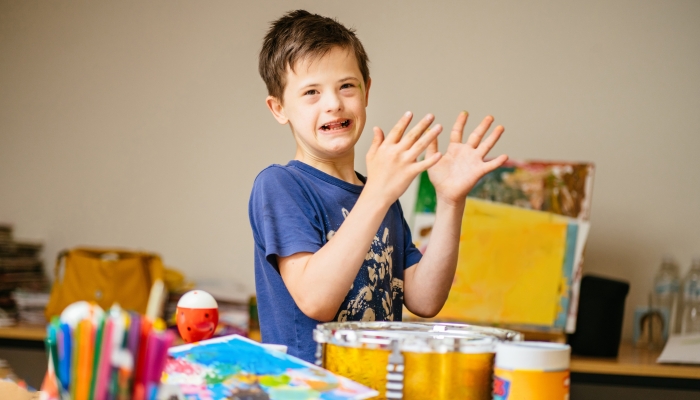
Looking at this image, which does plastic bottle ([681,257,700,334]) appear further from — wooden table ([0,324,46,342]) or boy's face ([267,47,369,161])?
wooden table ([0,324,46,342])

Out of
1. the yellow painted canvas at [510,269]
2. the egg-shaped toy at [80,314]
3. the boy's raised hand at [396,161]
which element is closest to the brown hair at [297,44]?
the boy's raised hand at [396,161]

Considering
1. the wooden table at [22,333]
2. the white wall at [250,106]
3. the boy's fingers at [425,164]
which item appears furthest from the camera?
the white wall at [250,106]

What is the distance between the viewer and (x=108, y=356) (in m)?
0.43

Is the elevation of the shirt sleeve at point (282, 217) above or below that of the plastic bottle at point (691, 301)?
above

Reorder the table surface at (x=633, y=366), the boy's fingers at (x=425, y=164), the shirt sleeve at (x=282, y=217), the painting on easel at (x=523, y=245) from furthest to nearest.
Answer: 1. the painting on easel at (x=523, y=245)
2. the table surface at (x=633, y=366)
3. the shirt sleeve at (x=282, y=217)
4. the boy's fingers at (x=425, y=164)

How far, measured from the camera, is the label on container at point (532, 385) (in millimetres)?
548

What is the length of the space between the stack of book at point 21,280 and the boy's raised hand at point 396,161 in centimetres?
226

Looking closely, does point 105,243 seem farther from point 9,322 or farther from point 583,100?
point 583,100

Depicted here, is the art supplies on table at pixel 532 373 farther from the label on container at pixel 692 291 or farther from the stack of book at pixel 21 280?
the stack of book at pixel 21 280

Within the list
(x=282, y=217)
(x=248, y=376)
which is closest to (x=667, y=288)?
(x=282, y=217)

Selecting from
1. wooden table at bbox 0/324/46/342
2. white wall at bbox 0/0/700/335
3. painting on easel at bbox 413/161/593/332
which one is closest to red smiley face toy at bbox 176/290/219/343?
painting on easel at bbox 413/161/593/332

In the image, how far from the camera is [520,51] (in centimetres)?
269

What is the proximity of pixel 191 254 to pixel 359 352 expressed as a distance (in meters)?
2.38

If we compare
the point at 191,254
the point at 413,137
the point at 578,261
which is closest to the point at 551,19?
the point at 578,261
